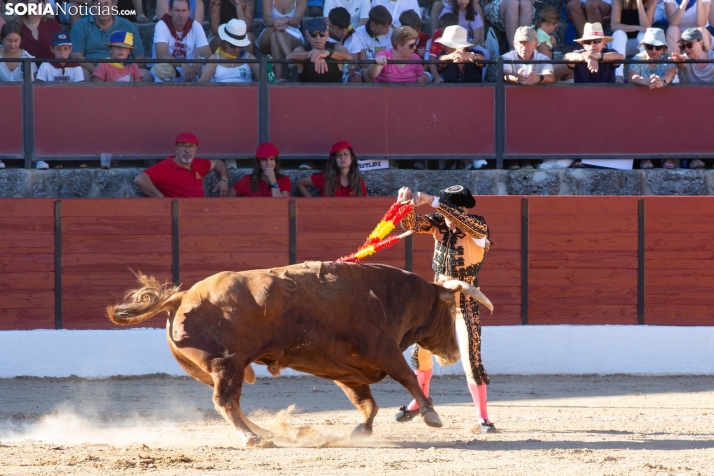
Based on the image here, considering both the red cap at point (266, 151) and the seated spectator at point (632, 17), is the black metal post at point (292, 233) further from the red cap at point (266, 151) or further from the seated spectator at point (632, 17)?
the seated spectator at point (632, 17)

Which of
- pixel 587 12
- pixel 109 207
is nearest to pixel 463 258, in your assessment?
pixel 109 207

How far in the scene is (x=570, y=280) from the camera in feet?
27.3

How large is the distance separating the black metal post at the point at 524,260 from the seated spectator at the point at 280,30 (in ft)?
8.75

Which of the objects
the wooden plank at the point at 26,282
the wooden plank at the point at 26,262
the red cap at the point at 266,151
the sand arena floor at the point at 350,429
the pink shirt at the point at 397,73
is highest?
the pink shirt at the point at 397,73

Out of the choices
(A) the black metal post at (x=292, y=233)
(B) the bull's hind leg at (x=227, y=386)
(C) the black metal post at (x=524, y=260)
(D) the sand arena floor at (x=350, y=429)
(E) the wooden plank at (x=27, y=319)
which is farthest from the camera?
(C) the black metal post at (x=524, y=260)

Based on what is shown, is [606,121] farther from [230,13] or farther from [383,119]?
[230,13]

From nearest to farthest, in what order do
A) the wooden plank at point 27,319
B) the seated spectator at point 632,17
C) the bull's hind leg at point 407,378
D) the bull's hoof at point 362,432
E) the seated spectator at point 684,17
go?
the bull's hind leg at point 407,378
the bull's hoof at point 362,432
the wooden plank at point 27,319
the seated spectator at point 684,17
the seated spectator at point 632,17

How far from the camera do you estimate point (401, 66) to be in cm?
926

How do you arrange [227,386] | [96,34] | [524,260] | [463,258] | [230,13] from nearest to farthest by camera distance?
[227,386] < [463,258] < [524,260] < [96,34] < [230,13]

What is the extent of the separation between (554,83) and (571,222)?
5.30 ft

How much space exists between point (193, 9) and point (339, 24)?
5.16 feet

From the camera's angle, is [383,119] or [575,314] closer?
[575,314]

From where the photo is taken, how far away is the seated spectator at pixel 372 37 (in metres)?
9.51

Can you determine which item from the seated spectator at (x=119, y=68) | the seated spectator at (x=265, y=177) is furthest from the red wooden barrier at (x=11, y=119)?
the seated spectator at (x=265, y=177)
